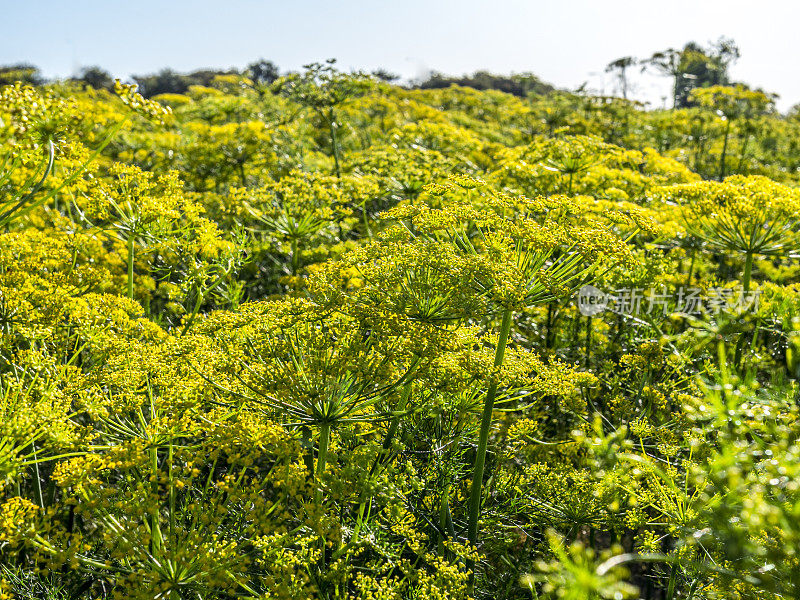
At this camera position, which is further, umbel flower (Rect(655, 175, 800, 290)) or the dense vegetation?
umbel flower (Rect(655, 175, 800, 290))

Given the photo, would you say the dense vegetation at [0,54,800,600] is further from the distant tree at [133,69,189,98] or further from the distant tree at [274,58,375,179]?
the distant tree at [133,69,189,98]

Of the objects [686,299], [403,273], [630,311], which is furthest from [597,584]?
[686,299]

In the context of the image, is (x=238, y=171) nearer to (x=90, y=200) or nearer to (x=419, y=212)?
(x=90, y=200)

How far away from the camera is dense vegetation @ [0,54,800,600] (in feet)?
9.62

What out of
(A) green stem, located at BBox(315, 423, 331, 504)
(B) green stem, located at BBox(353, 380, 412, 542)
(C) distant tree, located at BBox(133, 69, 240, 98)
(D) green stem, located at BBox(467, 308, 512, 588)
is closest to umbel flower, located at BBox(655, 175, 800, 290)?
(D) green stem, located at BBox(467, 308, 512, 588)

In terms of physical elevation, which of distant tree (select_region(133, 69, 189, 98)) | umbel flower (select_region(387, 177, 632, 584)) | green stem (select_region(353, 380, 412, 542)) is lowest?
green stem (select_region(353, 380, 412, 542))

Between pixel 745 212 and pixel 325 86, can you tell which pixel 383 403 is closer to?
pixel 745 212

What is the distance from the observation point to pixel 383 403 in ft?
14.1

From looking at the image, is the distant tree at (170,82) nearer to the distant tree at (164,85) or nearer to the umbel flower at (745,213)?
the distant tree at (164,85)

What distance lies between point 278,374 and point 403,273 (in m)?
1.09

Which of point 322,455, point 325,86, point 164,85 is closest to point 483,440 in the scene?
point 322,455

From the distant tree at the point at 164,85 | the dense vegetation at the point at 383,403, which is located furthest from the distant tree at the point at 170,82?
the dense vegetation at the point at 383,403

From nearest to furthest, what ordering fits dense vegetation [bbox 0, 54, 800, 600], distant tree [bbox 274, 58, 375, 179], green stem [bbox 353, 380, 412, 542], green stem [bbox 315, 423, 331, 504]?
1. dense vegetation [bbox 0, 54, 800, 600]
2. green stem [bbox 315, 423, 331, 504]
3. green stem [bbox 353, 380, 412, 542]
4. distant tree [bbox 274, 58, 375, 179]

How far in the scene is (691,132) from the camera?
14.1 metres
